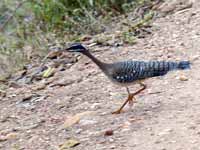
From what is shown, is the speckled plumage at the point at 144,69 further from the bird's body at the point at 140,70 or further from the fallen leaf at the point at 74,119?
the fallen leaf at the point at 74,119

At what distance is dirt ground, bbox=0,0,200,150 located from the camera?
5.90 m

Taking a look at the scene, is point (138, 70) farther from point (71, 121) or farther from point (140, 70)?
point (71, 121)

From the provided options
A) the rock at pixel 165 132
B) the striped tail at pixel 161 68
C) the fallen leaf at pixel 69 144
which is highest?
the striped tail at pixel 161 68

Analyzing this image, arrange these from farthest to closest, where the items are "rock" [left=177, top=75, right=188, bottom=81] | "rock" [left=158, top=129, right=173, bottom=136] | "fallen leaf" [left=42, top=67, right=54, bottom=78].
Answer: "fallen leaf" [left=42, top=67, right=54, bottom=78] → "rock" [left=177, top=75, right=188, bottom=81] → "rock" [left=158, top=129, right=173, bottom=136]

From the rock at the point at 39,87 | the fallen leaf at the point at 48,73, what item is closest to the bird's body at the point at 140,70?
the rock at the point at 39,87

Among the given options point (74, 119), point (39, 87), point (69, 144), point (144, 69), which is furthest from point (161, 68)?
point (39, 87)

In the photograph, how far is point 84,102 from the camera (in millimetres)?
7191

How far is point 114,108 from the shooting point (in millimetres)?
6777

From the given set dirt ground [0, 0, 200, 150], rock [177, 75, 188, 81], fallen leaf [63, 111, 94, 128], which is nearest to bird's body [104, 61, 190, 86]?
dirt ground [0, 0, 200, 150]

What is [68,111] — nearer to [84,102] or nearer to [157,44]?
[84,102]

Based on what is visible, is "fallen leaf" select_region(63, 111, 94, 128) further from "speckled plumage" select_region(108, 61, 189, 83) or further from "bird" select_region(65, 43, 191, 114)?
"speckled plumage" select_region(108, 61, 189, 83)

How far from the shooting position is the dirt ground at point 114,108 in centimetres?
590

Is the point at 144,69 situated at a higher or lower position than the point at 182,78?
Answer: higher

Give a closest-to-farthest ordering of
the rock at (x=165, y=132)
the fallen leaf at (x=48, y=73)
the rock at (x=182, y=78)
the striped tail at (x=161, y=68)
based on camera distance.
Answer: the rock at (x=165, y=132), the striped tail at (x=161, y=68), the rock at (x=182, y=78), the fallen leaf at (x=48, y=73)
